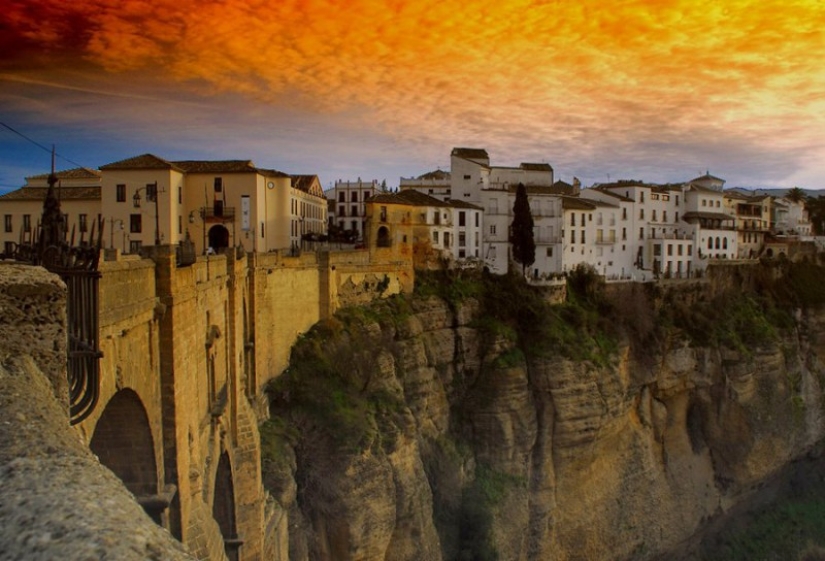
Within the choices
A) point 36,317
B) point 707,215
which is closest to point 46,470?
point 36,317

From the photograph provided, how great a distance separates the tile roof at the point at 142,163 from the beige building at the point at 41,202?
4.32 ft

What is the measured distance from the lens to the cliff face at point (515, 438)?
1764cm

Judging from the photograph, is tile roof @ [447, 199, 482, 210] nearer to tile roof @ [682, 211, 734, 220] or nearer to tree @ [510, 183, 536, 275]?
tree @ [510, 183, 536, 275]

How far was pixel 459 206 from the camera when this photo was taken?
1162 inches

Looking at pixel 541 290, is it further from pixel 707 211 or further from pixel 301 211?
pixel 707 211

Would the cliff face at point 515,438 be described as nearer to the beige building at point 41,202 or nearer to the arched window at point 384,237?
the arched window at point 384,237

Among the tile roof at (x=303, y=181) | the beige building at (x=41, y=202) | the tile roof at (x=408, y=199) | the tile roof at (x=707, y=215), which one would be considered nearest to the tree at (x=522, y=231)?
the tile roof at (x=408, y=199)

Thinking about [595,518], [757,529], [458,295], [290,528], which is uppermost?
[458,295]

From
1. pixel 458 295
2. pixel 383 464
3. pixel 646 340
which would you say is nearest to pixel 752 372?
pixel 646 340

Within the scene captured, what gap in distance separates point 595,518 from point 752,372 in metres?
10.8

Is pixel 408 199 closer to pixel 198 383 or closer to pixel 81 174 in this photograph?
pixel 81 174

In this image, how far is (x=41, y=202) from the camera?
69.4 ft

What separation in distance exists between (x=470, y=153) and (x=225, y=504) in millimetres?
22886

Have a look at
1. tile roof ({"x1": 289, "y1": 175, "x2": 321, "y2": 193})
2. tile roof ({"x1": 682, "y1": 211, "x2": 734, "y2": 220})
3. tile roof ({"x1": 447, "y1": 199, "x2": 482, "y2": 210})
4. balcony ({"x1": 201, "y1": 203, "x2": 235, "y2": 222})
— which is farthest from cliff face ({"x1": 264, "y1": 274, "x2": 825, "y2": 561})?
tile roof ({"x1": 289, "y1": 175, "x2": 321, "y2": 193})
